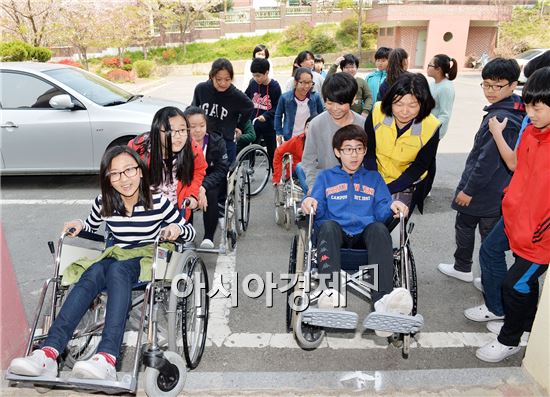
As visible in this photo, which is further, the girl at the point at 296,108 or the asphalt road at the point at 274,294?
the girl at the point at 296,108

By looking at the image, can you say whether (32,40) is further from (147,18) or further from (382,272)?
(382,272)

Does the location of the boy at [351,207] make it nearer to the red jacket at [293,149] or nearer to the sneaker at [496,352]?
the sneaker at [496,352]

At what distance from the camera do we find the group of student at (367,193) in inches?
89.0

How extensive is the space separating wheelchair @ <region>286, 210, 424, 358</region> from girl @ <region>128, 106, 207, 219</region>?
89cm

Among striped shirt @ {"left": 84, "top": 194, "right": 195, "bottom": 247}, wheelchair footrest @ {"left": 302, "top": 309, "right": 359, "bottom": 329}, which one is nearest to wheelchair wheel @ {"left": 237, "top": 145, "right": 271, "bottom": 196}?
striped shirt @ {"left": 84, "top": 194, "right": 195, "bottom": 247}

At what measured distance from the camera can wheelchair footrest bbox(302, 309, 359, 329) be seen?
219cm

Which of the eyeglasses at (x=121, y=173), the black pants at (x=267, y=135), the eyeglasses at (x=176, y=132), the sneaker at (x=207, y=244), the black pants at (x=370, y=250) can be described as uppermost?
the eyeglasses at (x=176, y=132)

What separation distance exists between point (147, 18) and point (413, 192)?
29.4 meters

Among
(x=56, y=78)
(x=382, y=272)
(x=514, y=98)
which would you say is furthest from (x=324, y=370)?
(x=56, y=78)

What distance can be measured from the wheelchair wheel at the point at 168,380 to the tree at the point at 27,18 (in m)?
15.7

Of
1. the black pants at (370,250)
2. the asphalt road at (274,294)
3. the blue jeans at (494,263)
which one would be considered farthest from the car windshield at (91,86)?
the blue jeans at (494,263)

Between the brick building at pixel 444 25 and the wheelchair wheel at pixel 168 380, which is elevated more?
the brick building at pixel 444 25

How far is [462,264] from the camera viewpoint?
3660 mm

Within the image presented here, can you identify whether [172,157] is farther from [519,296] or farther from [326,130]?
[519,296]
